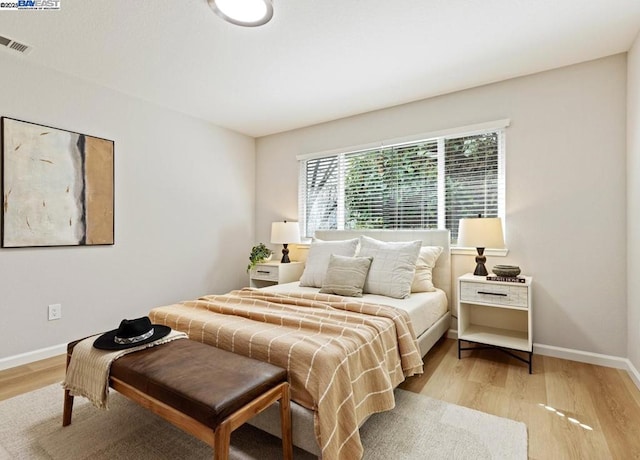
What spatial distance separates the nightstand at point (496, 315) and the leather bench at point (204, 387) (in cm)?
186

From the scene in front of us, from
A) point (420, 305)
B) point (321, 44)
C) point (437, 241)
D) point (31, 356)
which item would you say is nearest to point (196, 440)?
point (420, 305)

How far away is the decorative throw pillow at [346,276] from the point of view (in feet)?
8.81

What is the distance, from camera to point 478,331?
2.86m

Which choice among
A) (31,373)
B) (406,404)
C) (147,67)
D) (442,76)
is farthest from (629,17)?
(31,373)

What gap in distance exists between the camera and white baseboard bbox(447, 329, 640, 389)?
2367 millimetres

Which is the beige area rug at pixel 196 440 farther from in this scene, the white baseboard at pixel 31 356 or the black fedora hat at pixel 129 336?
the white baseboard at pixel 31 356

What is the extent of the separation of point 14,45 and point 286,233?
2825 millimetres

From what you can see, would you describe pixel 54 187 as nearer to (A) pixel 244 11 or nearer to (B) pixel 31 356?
(B) pixel 31 356

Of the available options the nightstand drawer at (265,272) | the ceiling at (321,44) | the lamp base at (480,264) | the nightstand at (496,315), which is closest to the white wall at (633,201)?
the ceiling at (321,44)

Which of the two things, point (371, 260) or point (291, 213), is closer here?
point (371, 260)

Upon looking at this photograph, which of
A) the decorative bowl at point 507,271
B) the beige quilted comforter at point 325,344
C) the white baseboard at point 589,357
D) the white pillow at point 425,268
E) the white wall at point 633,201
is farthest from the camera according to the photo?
the white pillow at point 425,268

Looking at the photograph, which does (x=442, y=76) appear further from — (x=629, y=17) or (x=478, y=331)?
(x=478, y=331)

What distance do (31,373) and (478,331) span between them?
3.63 meters

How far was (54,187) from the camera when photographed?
278 centimetres
